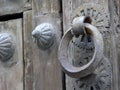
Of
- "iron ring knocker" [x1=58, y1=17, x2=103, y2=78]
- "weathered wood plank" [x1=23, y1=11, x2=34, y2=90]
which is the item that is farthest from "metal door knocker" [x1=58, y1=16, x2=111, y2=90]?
"weathered wood plank" [x1=23, y1=11, x2=34, y2=90]

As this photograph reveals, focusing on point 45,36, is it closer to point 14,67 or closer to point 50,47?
point 50,47

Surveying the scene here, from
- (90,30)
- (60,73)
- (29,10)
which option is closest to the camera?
(90,30)

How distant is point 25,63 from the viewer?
4.32 ft

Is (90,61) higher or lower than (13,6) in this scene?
lower

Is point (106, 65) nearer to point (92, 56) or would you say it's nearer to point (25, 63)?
point (92, 56)

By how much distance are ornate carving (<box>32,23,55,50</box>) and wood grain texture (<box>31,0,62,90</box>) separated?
1 cm

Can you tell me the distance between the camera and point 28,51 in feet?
4.30

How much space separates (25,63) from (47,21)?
0.50ft

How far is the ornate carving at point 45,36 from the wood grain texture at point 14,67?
106 millimetres

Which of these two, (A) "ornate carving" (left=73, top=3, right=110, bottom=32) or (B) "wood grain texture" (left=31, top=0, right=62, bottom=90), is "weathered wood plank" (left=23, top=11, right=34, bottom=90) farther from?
(A) "ornate carving" (left=73, top=3, right=110, bottom=32)

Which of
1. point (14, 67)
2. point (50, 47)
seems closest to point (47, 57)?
point (50, 47)

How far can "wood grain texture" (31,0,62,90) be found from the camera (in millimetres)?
1232

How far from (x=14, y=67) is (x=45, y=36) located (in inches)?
6.7

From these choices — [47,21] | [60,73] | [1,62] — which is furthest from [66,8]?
[1,62]
